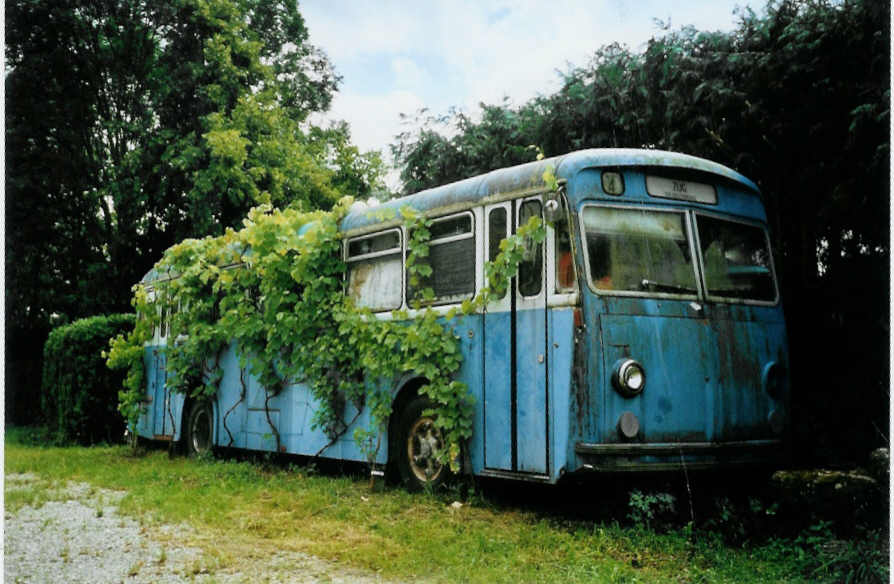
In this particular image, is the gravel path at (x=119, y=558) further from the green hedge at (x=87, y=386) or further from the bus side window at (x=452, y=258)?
the green hedge at (x=87, y=386)

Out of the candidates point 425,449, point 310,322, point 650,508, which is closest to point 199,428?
point 310,322

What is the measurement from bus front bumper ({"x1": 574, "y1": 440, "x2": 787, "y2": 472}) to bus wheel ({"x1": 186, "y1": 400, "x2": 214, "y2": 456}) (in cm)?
725

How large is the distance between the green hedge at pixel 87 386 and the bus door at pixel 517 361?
34.1 feet

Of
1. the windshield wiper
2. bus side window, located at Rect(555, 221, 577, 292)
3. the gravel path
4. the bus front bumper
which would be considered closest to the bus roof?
bus side window, located at Rect(555, 221, 577, 292)

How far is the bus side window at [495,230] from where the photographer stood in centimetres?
825

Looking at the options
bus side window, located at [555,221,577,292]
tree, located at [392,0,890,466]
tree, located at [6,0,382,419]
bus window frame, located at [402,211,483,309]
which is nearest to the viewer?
bus side window, located at [555,221,577,292]

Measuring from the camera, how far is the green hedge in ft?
54.7

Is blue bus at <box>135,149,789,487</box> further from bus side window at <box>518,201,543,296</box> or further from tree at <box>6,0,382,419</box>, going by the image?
tree at <box>6,0,382,419</box>

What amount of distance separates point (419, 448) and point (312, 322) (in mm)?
2177

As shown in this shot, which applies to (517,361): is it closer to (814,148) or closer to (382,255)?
(382,255)

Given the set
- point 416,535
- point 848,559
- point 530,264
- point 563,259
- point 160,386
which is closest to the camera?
point 848,559

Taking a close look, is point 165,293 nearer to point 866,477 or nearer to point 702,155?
point 702,155

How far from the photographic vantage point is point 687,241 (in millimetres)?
7859

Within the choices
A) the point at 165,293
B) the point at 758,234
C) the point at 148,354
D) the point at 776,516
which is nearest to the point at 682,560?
the point at 776,516
